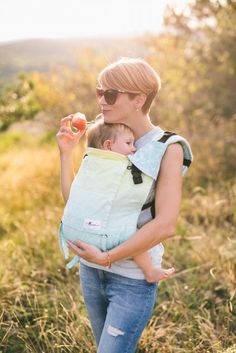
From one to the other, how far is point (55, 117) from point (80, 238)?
10.7 metres

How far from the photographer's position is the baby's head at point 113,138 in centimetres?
234

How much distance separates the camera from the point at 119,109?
2434 millimetres

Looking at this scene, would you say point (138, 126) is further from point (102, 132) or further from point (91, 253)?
point (91, 253)

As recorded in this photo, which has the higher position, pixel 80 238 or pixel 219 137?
pixel 80 238

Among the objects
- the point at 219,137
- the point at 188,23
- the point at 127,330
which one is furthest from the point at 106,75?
the point at 188,23

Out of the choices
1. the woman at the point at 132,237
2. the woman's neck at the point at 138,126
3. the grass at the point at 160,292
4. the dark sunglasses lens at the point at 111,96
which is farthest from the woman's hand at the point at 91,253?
the grass at the point at 160,292

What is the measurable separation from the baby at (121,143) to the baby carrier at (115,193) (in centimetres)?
6

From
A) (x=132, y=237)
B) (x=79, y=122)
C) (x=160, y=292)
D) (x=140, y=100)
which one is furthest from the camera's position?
(x=160, y=292)

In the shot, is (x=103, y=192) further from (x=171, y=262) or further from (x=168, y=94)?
(x=168, y=94)

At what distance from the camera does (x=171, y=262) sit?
4.94 metres

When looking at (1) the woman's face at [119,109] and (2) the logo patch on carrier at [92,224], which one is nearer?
(2) the logo patch on carrier at [92,224]

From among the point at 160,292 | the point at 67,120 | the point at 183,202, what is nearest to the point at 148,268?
the point at 67,120

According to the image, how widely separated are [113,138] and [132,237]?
1.51 feet

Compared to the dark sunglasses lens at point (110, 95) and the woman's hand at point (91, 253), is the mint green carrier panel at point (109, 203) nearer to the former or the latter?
the woman's hand at point (91, 253)
